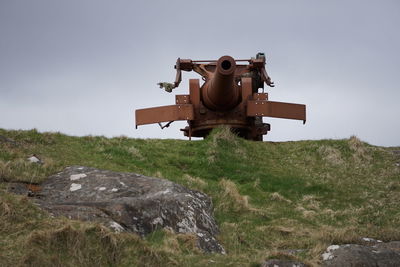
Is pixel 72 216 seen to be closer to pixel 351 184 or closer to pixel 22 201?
pixel 22 201

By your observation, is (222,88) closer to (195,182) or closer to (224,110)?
(224,110)

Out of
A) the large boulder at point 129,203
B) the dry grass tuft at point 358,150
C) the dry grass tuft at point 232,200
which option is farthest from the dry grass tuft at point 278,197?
the dry grass tuft at point 358,150

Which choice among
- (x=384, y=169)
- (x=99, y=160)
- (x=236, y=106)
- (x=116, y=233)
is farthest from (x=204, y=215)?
(x=236, y=106)

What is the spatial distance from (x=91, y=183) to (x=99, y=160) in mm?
2852

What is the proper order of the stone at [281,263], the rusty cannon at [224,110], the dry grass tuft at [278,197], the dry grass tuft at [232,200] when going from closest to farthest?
the stone at [281,263] → the dry grass tuft at [232,200] → the dry grass tuft at [278,197] → the rusty cannon at [224,110]

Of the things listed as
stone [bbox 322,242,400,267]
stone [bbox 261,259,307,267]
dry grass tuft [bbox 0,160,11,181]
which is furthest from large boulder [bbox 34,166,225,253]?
stone [bbox 322,242,400,267]

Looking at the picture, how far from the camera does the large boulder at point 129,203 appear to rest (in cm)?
806

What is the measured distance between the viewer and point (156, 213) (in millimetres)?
8516

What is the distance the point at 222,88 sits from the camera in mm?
16250

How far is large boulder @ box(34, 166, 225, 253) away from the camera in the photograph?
8.06 meters

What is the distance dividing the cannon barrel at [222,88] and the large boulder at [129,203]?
5.39 meters

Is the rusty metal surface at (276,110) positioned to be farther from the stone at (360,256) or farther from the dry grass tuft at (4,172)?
the stone at (360,256)

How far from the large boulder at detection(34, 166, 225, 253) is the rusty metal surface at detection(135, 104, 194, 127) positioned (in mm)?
6773

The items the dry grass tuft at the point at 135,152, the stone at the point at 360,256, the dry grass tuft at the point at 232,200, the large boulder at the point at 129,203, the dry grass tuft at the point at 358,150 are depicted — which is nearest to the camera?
the stone at the point at 360,256
